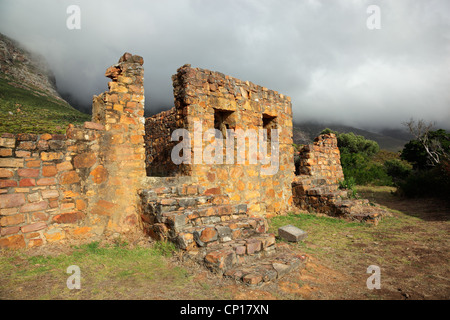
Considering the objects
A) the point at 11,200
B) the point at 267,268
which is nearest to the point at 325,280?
the point at 267,268

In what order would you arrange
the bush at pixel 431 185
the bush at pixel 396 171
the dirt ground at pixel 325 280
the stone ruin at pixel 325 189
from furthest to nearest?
the bush at pixel 396 171, the bush at pixel 431 185, the stone ruin at pixel 325 189, the dirt ground at pixel 325 280

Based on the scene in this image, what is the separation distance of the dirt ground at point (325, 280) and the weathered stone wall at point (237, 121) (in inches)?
97.3

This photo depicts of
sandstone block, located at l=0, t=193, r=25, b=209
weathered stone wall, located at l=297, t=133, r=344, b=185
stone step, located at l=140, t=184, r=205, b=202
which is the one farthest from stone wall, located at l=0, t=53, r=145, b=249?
weathered stone wall, located at l=297, t=133, r=344, b=185

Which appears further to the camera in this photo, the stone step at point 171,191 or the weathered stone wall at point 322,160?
the weathered stone wall at point 322,160

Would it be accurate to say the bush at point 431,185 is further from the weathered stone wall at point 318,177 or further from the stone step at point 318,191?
the stone step at point 318,191

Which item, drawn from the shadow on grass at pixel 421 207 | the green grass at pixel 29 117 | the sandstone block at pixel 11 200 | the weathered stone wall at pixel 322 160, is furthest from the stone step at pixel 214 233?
the green grass at pixel 29 117

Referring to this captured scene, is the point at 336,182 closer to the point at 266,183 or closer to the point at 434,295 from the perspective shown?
the point at 266,183

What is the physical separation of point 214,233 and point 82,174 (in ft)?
9.10

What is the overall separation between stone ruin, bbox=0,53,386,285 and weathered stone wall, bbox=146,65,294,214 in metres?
0.03

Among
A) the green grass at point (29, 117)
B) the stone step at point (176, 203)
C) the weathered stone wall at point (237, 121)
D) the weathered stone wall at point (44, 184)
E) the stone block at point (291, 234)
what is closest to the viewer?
the weathered stone wall at point (44, 184)

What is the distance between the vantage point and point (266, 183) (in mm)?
8203

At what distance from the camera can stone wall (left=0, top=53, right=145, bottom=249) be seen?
408cm

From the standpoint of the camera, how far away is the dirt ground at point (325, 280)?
3.02 m
